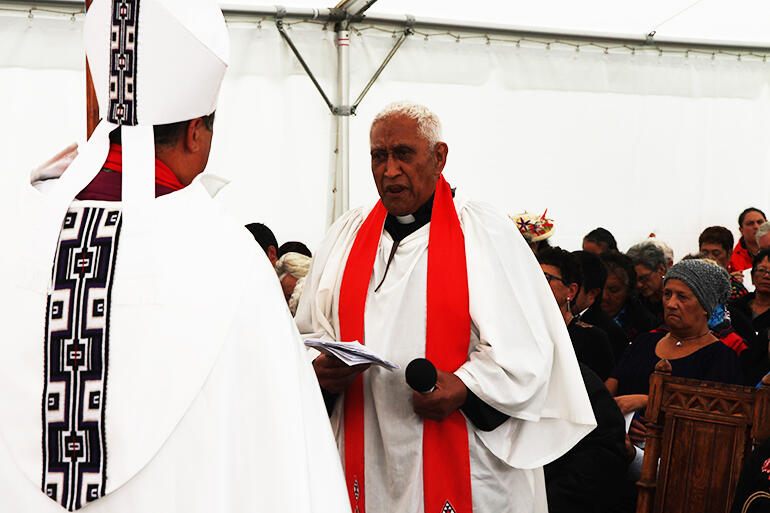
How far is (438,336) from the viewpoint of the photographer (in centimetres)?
295

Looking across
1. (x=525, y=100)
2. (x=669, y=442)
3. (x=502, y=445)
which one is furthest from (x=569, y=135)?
(x=502, y=445)

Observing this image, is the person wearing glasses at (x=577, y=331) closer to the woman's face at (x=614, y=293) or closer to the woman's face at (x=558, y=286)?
the woman's face at (x=558, y=286)

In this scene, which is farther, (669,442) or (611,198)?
(611,198)

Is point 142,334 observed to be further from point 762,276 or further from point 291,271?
point 762,276

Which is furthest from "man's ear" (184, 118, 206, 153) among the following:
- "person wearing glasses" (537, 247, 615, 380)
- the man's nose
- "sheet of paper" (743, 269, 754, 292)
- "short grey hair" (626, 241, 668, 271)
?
"sheet of paper" (743, 269, 754, 292)

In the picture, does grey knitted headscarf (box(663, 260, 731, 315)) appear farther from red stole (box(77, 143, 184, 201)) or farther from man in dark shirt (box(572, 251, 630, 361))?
red stole (box(77, 143, 184, 201))

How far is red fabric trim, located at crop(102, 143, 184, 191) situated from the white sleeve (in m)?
1.41

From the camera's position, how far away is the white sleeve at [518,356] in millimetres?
2844

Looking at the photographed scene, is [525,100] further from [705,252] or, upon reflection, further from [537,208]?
[705,252]

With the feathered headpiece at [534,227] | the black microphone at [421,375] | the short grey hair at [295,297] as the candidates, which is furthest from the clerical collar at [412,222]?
the feathered headpiece at [534,227]

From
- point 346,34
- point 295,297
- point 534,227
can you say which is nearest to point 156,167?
point 295,297

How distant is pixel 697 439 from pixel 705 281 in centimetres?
123

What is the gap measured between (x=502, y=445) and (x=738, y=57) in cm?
732

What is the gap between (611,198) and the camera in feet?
29.1
